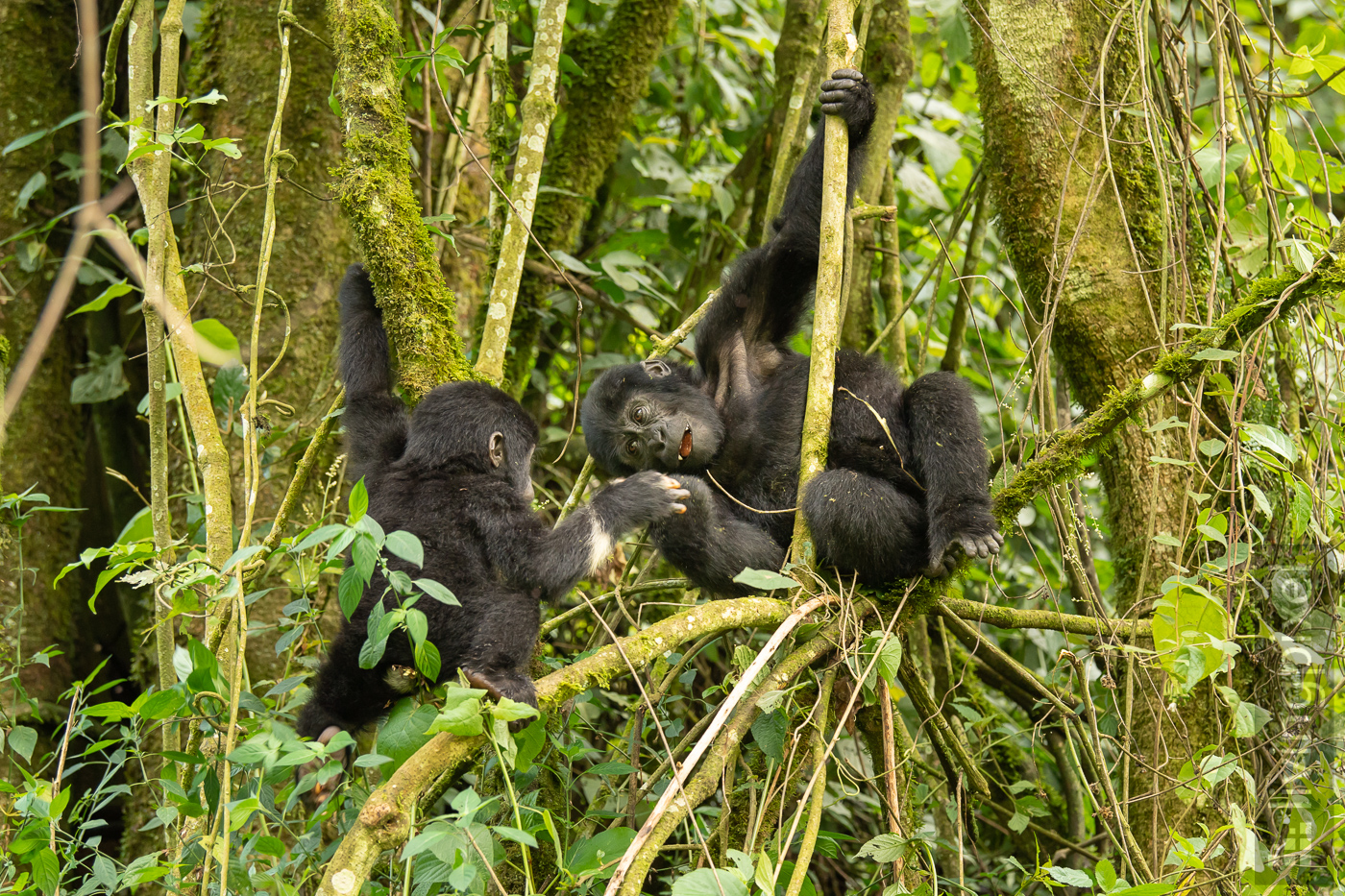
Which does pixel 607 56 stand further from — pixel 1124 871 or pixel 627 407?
pixel 1124 871

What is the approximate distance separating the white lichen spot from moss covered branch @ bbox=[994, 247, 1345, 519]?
2271 millimetres

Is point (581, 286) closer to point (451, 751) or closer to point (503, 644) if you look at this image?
point (503, 644)

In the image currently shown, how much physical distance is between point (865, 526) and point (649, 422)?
1108mm

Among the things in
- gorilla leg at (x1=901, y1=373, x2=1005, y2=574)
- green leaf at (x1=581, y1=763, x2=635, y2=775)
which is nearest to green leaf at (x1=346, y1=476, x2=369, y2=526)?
green leaf at (x1=581, y1=763, x2=635, y2=775)

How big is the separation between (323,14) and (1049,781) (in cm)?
568

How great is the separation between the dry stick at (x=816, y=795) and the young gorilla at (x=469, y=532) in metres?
0.85

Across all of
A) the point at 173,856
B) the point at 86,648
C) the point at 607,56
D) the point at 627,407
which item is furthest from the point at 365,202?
the point at 86,648

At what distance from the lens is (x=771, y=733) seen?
2932mm

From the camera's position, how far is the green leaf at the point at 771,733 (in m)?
2.89

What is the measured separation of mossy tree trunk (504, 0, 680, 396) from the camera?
586 cm

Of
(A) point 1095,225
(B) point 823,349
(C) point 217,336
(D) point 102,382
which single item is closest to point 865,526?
(B) point 823,349

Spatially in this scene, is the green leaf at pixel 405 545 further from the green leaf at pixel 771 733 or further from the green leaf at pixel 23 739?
the green leaf at pixel 23 739

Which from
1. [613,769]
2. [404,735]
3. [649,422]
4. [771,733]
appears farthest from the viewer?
[649,422]

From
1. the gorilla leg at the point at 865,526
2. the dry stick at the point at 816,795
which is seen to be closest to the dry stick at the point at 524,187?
the gorilla leg at the point at 865,526
